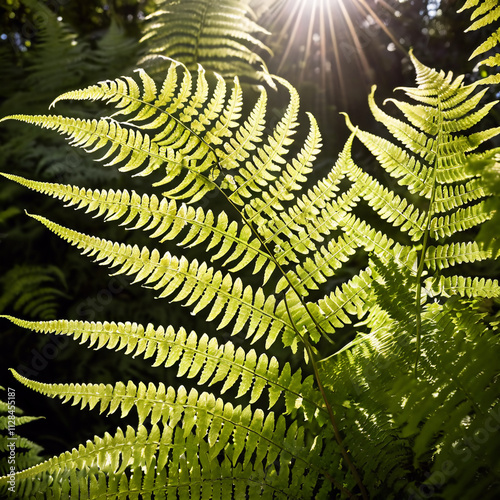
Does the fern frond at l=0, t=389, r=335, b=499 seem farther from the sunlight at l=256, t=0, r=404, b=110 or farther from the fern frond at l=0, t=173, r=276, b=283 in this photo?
the sunlight at l=256, t=0, r=404, b=110

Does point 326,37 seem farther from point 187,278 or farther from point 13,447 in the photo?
point 13,447

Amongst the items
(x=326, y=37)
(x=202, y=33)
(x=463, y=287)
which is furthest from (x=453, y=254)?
(x=326, y=37)

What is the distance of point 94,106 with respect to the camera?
2.64m

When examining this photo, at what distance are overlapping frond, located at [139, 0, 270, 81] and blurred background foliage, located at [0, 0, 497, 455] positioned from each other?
0.66 feet

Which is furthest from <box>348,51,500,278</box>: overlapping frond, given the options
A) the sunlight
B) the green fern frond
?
the sunlight

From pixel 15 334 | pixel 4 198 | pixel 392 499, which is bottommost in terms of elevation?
pixel 392 499

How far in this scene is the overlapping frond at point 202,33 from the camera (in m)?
2.48

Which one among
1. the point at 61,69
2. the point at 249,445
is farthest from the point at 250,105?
the point at 249,445

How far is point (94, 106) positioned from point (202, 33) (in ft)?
2.66

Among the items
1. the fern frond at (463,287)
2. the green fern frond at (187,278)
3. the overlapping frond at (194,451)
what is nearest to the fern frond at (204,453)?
the overlapping frond at (194,451)

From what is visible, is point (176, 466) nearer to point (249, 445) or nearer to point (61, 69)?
point (249, 445)

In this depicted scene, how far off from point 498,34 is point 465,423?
81 centimetres

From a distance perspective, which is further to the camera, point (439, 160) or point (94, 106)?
point (94, 106)

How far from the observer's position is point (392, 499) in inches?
33.8
